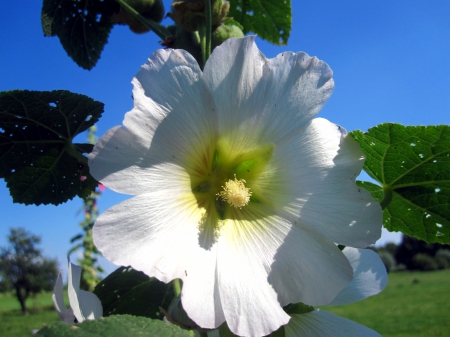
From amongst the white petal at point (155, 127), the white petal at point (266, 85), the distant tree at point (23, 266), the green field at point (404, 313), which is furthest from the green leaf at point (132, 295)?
the distant tree at point (23, 266)

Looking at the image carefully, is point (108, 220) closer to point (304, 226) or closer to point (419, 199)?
point (304, 226)

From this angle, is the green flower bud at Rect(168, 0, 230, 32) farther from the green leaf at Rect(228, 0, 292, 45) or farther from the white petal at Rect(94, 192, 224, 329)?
the white petal at Rect(94, 192, 224, 329)

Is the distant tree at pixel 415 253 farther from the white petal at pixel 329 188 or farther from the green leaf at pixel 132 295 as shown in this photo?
the white petal at pixel 329 188

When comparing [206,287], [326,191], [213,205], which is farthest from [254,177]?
[206,287]

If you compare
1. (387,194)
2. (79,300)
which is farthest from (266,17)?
(79,300)

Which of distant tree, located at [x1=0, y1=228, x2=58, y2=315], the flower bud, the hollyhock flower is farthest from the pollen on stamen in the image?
distant tree, located at [x1=0, y1=228, x2=58, y2=315]

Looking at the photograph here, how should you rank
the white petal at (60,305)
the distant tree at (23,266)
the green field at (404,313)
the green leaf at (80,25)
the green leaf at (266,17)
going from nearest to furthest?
the white petal at (60,305) → the green leaf at (80,25) → the green leaf at (266,17) → the green field at (404,313) → the distant tree at (23,266)

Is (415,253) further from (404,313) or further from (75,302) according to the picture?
(75,302)
